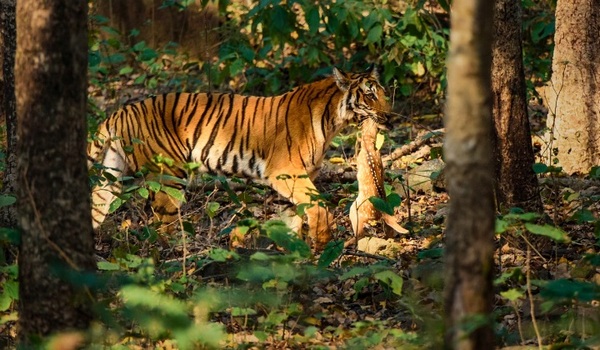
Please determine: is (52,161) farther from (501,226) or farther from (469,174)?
(501,226)

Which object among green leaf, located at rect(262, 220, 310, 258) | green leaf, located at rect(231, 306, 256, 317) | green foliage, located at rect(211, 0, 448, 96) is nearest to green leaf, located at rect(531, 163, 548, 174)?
green leaf, located at rect(262, 220, 310, 258)

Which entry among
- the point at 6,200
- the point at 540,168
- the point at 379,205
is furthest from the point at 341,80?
the point at 6,200

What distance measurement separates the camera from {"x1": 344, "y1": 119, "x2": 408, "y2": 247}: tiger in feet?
24.2

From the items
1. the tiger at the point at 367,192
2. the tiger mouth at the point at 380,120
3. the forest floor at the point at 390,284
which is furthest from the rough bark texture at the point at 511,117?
the tiger mouth at the point at 380,120

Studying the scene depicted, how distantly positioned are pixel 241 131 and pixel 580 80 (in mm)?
2949

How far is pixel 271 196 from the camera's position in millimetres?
9227

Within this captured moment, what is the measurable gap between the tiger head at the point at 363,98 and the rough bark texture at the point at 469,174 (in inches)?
187

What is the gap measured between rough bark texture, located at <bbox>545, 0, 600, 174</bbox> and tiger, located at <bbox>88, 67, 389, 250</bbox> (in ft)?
5.19

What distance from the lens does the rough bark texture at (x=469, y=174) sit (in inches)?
140

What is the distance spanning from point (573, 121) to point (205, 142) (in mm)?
3178

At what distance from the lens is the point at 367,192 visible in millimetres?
7414

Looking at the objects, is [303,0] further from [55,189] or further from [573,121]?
[55,189]

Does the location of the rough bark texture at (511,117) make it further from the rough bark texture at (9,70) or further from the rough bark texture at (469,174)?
the rough bark texture at (9,70)

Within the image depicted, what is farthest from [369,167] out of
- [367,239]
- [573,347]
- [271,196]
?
[573,347]
